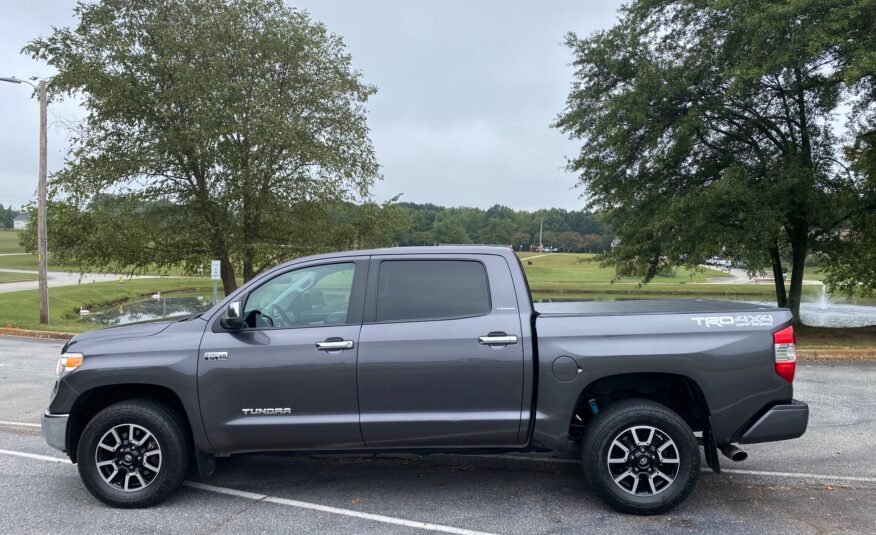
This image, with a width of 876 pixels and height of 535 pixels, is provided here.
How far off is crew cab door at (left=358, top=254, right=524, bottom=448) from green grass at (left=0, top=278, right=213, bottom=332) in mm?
15002

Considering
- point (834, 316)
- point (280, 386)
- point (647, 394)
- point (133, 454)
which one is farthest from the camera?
point (834, 316)

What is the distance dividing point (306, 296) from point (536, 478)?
92.0 inches

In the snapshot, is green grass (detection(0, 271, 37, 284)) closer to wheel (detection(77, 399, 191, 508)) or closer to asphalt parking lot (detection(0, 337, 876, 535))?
asphalt parking lot (detection(0, 337, 876, 535))

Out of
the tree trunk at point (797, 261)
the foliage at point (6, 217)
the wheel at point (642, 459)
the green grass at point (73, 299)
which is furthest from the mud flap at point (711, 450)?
the foliage at point (6, 217)

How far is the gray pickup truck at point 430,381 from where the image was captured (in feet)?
13.6

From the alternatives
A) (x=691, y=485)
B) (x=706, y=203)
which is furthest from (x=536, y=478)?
(x=706, y=203)

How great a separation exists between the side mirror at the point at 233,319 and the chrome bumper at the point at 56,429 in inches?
51.7

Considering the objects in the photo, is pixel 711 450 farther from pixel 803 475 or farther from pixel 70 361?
pixel 70 361

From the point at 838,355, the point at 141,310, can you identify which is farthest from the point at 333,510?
the point at 141,310

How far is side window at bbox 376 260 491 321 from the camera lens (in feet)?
14.2

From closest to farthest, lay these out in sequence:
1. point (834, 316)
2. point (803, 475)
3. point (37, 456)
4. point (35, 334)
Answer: point (803, 475), point (37, 456), point (35, 334), point (834, 316)

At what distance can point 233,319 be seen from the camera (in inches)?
166

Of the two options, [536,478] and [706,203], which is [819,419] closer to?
[536,478]

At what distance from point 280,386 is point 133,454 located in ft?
3.88
